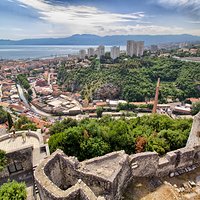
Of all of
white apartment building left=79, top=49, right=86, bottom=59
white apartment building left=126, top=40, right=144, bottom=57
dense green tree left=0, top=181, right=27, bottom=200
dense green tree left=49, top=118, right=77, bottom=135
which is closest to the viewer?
dense green tree left=0, top=181, right=27, bottom=200

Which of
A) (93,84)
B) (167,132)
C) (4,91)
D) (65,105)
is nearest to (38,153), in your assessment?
(167,132)

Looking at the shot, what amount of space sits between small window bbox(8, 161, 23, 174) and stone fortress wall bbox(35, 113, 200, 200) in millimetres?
4121

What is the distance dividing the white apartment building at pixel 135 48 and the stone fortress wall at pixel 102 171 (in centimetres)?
9601

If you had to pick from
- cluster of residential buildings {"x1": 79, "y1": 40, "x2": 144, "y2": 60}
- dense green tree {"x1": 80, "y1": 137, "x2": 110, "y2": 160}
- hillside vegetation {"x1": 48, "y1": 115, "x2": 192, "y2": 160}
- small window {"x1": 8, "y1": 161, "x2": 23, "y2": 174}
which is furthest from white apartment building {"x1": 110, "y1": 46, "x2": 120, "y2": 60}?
small window {"x1": 8, "y1": 161, "x2": 23, "y2": 174}

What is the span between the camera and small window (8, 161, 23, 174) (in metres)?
12.3

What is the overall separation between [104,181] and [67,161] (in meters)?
2.31

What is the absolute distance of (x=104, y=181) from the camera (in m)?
8.73

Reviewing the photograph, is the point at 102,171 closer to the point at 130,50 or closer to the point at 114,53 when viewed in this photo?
the point at 114,53

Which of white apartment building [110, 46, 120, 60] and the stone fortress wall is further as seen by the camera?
white apartment building [110, 46, 120, 60]

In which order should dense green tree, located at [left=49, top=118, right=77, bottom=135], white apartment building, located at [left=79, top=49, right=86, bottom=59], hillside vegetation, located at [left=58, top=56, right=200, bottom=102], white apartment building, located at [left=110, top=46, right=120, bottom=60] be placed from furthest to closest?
white apartment building, located at [left=79, top=49, right=86, bottom=59] → white apartment building, located at [left=110, top=46, right=120, bottom=60] → hillside vegetation, located at [left=58, top=56, right=200, bottom=102] → dense green tree, located at [left=49, top=118, right=77, bottom=135]

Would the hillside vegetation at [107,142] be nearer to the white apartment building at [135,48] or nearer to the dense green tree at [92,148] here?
the dense green tree at [92,148]

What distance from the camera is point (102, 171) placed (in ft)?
33.7

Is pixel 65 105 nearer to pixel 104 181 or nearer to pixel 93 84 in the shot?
pixel 93 84

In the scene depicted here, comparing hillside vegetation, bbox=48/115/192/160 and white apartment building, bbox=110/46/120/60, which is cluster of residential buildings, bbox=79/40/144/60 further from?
hillside vegetation, bbox=48/115/192/160
